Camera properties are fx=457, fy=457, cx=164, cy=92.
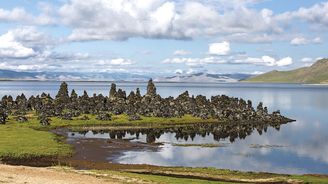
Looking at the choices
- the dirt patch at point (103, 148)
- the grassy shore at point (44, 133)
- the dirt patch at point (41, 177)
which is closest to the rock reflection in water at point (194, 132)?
the grassy shore at point (44, 133)

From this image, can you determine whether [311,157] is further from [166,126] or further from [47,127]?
[47,127]

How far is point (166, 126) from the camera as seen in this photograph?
160750 millimetres

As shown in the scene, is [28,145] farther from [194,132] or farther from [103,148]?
[194,132]

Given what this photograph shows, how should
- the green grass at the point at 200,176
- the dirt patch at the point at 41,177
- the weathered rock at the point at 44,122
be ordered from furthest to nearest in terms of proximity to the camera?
1. the weathered rock at the point at 44,122
2. the green grass at the point at 200,176
3. the dirt patch at the point at 41,177

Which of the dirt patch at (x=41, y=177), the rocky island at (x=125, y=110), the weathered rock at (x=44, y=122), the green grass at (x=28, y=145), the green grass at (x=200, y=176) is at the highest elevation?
the rocky island at (x=125, y=110)

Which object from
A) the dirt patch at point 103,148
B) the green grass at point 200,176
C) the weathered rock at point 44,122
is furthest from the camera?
the weathered rock at point 44,122

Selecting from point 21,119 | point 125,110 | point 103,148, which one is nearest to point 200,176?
point 103,148

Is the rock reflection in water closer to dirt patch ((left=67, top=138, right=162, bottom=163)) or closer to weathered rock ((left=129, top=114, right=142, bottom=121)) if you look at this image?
dirt patch ((left=67, top=138, right=162, bottom=163))

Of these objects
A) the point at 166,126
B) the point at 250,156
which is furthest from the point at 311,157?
the point at 166,126

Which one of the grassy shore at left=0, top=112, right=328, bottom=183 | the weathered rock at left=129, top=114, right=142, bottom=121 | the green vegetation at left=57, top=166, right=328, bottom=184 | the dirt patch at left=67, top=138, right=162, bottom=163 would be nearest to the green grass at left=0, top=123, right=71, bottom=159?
the grassy shore at left=0, top=112, right=328, bottom=183

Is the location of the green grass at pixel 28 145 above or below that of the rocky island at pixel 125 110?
below

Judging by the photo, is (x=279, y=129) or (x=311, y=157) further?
(x=279, y=129)

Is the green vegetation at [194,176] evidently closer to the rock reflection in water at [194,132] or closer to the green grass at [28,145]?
the green grass at [28,145]

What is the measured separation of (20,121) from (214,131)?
64336 mm
